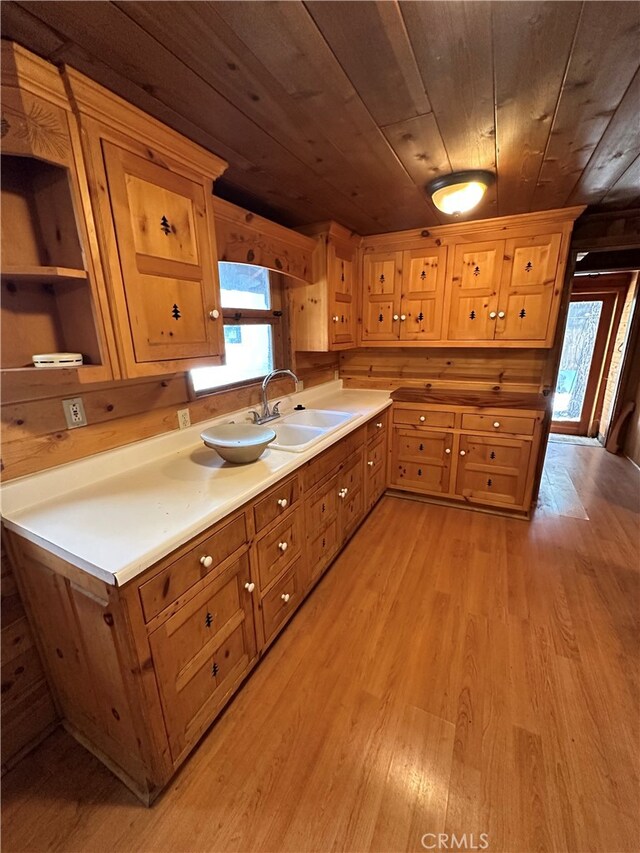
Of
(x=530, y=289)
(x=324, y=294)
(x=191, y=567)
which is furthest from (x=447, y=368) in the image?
(x=191, y=567)

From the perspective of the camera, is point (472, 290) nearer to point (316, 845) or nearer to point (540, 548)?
point (540, 548)

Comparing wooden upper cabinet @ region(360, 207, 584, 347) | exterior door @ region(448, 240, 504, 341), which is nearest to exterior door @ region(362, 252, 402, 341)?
wooden upper cabinet @ region(360, 207, 584, 347)

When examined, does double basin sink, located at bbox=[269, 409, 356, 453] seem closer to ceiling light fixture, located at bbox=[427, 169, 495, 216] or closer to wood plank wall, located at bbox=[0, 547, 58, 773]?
wood plank wall, located at bbox=[0, 547, 58, 773]

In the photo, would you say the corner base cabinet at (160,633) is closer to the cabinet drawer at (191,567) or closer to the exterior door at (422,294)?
the cabinet drawer at (191,567)

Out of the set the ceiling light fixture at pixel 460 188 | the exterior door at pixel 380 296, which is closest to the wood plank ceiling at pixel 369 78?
the ceiling light fixture at pixel 460 188

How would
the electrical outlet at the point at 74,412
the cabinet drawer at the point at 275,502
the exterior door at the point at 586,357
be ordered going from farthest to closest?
the exterior door at the point at 586,357 → the cabinet drawer at the point at 275,502 → the electrical outlet at the point at 74,412

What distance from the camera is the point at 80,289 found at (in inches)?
44.1

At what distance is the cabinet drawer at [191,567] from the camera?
3.28 ft

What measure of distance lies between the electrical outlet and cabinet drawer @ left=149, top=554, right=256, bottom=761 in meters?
0.80

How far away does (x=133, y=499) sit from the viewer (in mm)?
1259

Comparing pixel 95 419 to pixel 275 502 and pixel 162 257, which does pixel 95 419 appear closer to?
pixel 162 257

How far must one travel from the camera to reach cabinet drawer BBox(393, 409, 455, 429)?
280 cm

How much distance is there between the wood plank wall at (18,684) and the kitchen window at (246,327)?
110 centimetres

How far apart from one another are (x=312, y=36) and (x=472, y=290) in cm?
207
